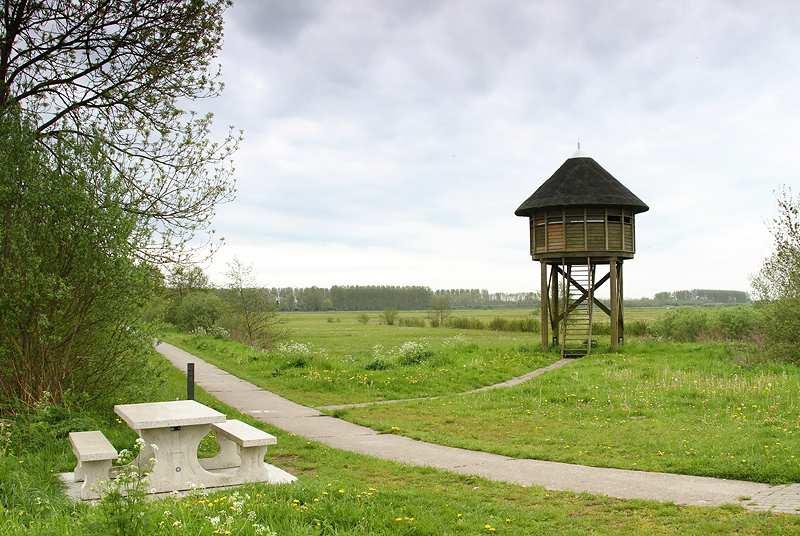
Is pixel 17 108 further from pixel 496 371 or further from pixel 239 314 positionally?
pixel 239 314

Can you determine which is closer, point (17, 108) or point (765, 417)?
point (17, 108)

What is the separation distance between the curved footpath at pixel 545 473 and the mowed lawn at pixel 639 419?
1.09 ft

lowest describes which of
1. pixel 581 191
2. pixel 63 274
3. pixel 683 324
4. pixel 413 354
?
pixel 413 354

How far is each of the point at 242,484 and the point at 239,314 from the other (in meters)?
30.6

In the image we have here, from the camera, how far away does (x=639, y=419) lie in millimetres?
12414

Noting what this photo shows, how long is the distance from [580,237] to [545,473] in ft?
56.2

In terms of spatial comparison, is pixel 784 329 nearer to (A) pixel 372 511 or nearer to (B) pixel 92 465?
(A) pixel 372 511

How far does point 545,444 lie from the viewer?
10594 millimetres

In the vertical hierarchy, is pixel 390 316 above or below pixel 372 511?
above

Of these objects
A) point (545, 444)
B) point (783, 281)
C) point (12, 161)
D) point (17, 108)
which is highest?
point (17, 108)

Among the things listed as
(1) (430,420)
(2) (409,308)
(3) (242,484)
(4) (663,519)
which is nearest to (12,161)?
(3) (242,484)

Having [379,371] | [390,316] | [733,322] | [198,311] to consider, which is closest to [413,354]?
[379,371]

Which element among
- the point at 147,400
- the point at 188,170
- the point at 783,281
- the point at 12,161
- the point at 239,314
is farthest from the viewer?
the point at 239,314

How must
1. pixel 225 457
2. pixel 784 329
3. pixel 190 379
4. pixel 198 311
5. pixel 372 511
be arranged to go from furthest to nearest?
pixel 198 311
pixel 784 329
pixel 190 379
pixel 225 457
pixel 372 511
